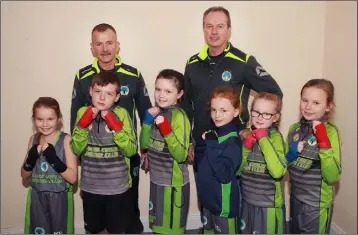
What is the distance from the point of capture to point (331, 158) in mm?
2080

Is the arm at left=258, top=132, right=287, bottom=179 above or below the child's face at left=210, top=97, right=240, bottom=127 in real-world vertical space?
below

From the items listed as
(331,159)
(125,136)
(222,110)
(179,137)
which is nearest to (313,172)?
(331,159)

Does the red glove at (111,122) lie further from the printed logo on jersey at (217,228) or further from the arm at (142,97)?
the printed logo on jersey at (217,228)

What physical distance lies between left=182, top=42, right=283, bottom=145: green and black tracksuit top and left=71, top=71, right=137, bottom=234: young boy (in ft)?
1.67

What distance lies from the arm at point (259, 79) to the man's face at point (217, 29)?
0.79 ft

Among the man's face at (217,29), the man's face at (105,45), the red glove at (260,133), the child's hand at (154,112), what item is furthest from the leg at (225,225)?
the man's face at (105,45)

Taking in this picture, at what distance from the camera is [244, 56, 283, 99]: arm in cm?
252

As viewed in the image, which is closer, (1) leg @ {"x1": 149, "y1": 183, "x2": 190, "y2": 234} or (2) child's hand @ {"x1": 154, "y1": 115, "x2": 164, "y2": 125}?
(2) child's hand @ {"x1": 154, "y1": 115, "x2": 164, "y2": 125}

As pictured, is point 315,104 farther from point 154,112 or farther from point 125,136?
point 125,136

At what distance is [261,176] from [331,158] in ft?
1.35

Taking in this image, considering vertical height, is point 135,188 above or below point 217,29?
below

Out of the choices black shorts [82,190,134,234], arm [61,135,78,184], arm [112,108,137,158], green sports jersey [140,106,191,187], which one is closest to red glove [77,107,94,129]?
arm [112,108,137,158]

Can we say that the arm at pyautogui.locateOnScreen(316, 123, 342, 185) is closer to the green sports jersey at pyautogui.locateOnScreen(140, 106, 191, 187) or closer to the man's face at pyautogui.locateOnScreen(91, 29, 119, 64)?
the green sports jersey at pyautogui.locateOnScreen(140, 106, 191, 187)

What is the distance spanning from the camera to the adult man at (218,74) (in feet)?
8.36
